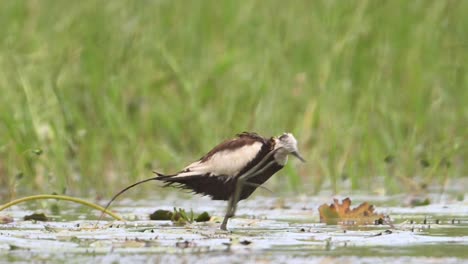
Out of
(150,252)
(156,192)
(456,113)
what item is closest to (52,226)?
(150,252)

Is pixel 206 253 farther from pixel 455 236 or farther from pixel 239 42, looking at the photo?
pixel 239 42

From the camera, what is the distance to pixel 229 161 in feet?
25.4

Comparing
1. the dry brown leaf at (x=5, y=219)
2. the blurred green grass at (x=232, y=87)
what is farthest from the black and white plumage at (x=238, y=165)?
the blurred green grass at (x=232, y=87)

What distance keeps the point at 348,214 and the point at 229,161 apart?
966 millimetres

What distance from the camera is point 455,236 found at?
23.6 feet

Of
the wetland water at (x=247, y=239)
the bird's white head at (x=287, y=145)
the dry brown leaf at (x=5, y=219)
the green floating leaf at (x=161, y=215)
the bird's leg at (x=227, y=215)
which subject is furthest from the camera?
the green floating leaf at (x=161, y=215)

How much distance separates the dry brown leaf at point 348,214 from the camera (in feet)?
26.7

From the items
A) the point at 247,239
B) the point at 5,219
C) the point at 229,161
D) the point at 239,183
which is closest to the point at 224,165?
the point at 229,161

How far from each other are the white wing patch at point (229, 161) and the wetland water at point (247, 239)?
0.34 metres

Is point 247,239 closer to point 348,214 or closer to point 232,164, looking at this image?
point 232,164

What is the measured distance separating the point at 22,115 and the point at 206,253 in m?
4.30

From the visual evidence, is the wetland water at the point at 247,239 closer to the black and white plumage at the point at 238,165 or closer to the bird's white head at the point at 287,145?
the black and white plumage at the point at 238,165

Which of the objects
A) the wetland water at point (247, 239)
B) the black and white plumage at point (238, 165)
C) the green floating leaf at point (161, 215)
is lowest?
the wetland water at point (247, 239)

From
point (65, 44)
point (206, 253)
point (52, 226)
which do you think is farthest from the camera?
point (65, 44)
